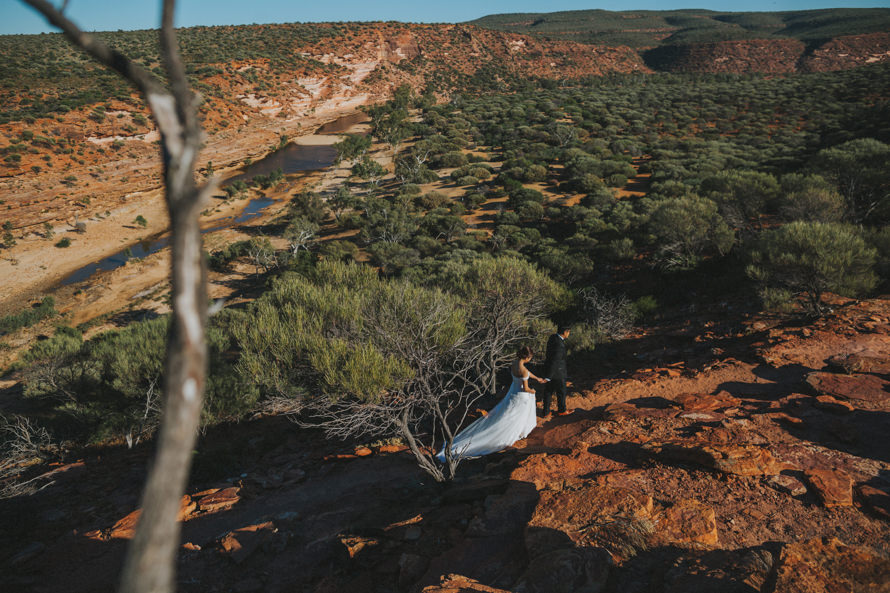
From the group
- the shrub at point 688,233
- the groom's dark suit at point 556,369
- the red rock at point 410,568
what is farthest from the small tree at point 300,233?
the red rock at point 410,568

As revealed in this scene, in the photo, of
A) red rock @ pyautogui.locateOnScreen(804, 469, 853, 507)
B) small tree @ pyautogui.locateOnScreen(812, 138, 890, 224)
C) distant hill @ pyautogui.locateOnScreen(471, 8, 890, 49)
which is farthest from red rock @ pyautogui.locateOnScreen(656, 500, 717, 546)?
distant hill @ pyautogui.locateOnScreen(471, 8, 890, 49)

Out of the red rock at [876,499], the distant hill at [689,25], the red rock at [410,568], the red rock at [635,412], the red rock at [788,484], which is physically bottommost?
the red rock at [635,412]

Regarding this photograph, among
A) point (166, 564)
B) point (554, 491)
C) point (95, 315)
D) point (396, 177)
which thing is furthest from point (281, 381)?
point (396, 177)

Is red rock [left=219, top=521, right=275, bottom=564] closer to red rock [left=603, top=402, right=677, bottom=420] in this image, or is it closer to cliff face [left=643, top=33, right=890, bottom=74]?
red rock [left=603, top=402, right=677, bottom=420]

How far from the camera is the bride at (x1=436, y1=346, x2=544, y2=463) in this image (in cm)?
614

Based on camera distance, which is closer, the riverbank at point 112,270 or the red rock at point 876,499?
the red rock at point 876,499

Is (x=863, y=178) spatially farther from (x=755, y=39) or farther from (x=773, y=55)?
(x=755, y=39)

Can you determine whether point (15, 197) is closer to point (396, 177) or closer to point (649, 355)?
point (396, 177)

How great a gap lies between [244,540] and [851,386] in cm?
912

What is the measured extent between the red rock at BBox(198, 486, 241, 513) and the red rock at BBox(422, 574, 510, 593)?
518 cm

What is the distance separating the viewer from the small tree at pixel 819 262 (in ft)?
31.4

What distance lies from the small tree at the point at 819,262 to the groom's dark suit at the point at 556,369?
723 centimetres

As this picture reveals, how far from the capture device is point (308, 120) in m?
54.8

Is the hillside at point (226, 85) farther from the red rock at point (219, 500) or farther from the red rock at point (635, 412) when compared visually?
the red rock at point (635, 412)
